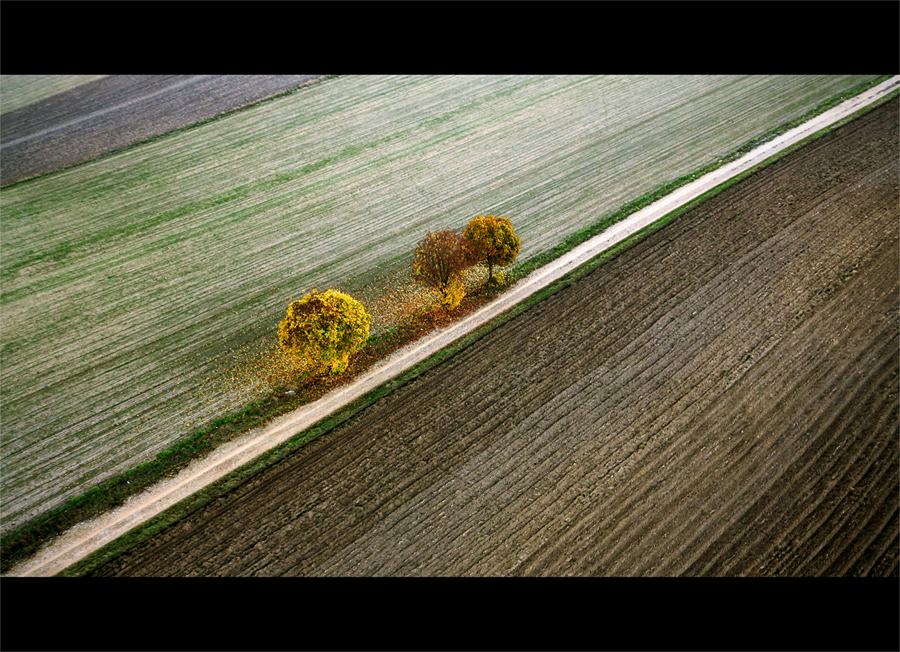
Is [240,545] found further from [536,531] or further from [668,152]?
[668,152]

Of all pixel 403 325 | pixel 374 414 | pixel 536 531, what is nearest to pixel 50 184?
pixel 403 325

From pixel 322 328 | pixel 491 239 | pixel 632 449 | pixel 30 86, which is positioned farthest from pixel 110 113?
pixel 632 449

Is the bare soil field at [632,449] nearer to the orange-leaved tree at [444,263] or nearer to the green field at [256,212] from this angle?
the orange-leaved tree at [444,263]

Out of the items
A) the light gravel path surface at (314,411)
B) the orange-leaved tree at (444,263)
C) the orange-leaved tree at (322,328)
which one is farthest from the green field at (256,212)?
the orange-leaved tree at (322,328)

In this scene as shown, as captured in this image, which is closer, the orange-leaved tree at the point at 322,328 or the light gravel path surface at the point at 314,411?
the light gravel path surface at the point at 314,411

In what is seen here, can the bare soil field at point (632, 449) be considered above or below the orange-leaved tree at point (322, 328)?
below

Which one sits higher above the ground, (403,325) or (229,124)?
(229,124)

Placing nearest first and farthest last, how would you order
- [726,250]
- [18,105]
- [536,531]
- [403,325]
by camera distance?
[536,531] < [403,325] < [726,250] < [18,105]

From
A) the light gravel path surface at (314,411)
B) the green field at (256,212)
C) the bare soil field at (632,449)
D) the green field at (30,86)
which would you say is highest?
the green field at (30,86)
